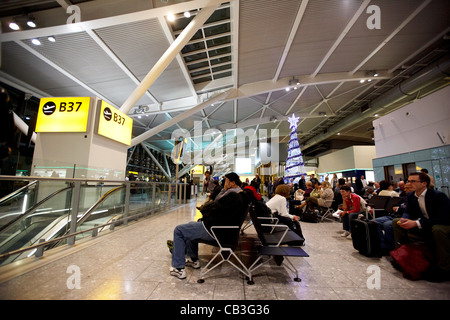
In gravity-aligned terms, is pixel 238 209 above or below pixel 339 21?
below

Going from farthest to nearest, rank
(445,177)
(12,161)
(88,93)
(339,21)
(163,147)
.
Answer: (163,147) < (88,93) < (12,161) < (445,177) < (339,21)

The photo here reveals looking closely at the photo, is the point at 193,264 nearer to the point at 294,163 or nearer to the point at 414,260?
the point at 414,260

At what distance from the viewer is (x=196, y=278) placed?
2.44 metres

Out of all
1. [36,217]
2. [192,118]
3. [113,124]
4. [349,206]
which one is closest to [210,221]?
[36,217]

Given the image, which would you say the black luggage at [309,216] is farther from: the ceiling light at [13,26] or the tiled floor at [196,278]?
the ceiling light at [13,26]

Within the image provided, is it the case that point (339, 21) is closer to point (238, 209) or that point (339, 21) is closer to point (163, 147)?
point (238, 209)

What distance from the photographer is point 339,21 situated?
24.8 feet

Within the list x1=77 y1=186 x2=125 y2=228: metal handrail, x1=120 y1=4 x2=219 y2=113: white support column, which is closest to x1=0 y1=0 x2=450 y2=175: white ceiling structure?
x1=120 y1=4 x2=219 y2=113: white support column

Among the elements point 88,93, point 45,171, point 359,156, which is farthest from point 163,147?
point 359,156

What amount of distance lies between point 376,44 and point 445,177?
6.79 metres

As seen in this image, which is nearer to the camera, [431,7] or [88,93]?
[431,7]

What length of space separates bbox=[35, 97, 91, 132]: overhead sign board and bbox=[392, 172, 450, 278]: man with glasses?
28.7 ft

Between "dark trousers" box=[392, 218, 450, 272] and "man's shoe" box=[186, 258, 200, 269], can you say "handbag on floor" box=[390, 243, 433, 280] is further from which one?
"man's shoe" box=[186, 258, 200, 269]

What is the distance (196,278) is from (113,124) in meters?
7.23
